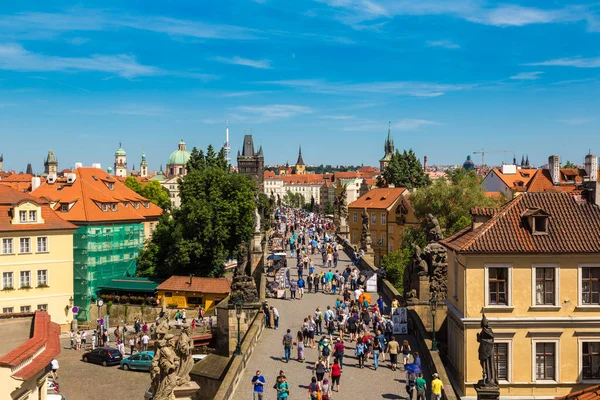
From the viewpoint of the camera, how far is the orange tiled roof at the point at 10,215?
154ft

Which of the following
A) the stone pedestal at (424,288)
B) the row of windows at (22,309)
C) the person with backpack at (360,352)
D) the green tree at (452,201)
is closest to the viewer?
the person with backpack at (360,352)

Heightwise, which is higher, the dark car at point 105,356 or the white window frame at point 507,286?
the white window frame at point 507,286

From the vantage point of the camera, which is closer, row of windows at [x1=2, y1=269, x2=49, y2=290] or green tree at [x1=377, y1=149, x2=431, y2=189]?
row of windows at [x1=2, y1=269, x2=49, y2=290]

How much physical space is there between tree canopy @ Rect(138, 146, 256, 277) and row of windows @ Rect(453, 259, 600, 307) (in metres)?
34.4

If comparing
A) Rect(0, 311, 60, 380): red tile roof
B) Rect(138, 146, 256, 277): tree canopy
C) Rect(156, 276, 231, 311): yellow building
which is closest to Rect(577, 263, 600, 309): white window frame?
Rect(0, 311, 60, 380): red tile roof

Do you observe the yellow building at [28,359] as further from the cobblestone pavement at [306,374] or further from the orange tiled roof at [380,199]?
the orange tiled roof at [380,199]

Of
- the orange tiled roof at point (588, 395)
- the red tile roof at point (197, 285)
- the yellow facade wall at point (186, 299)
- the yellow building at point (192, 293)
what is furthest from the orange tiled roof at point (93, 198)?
the orange tiled roof at point (588, 395)

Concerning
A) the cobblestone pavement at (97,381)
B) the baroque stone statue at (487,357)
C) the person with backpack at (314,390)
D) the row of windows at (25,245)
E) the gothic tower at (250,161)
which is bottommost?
the cobblestone pavement at (97,381)

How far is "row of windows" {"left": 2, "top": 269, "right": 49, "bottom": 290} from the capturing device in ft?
152

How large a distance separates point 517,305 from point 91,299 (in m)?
38.7

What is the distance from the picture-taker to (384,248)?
248ft

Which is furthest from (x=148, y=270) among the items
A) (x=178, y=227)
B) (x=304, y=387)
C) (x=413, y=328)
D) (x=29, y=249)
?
(x=304, y=387)

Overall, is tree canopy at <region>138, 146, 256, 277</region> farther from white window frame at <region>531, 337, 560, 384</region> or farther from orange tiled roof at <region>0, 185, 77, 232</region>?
white window frame at <region>531, 337, 560, 384</region>

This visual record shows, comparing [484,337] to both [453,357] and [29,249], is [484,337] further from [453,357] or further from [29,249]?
[29,249]
